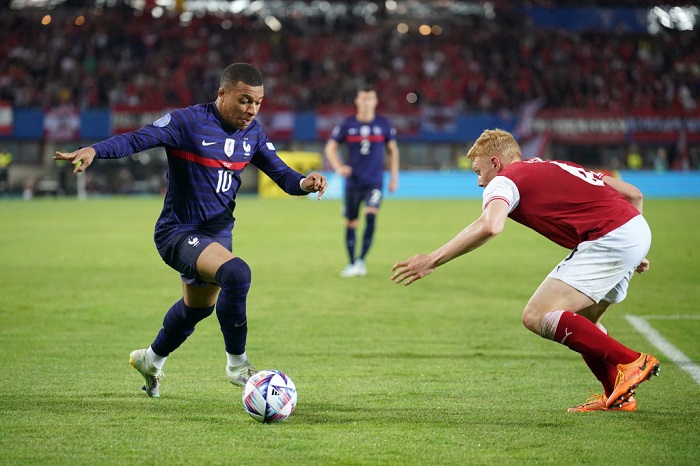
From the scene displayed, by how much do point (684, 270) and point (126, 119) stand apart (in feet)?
94.6

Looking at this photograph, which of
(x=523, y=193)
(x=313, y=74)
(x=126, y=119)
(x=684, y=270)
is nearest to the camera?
(x=523, y=193)

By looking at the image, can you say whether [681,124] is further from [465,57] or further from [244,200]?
[244,200]

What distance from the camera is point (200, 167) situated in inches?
229

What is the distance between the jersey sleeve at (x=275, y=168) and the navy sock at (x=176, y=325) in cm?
97

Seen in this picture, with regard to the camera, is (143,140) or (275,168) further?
(275,168)

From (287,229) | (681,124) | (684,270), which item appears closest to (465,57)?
(681,124)

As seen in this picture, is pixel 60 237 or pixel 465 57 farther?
pixel 465 57

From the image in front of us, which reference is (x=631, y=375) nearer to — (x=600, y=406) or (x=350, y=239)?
(x=600, y=406)

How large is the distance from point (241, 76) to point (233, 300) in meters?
1.39

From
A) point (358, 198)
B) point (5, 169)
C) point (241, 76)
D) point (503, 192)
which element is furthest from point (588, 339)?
point (5, 169)

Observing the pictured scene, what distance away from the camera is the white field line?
268 inches

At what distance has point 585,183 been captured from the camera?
538 centimetres

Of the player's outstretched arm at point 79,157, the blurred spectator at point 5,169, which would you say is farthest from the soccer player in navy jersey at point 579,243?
the blurred spectator at point 5,169

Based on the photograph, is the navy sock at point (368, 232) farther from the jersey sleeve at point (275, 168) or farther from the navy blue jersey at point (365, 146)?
the jersey sleeve at point (275, 168)
